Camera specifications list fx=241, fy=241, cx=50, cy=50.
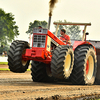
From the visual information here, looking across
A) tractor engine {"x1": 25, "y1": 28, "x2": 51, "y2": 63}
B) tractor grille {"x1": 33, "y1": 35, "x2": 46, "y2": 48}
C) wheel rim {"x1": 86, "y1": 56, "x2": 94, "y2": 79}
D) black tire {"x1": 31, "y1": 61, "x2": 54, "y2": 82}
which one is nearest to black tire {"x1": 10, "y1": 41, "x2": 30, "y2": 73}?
tractor engine {"x1": 25, "y1": 28, "x2": 51, "y2": 63}

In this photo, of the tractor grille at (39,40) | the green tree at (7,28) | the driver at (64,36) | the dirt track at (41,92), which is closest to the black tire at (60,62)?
the dirt track at (41,92)

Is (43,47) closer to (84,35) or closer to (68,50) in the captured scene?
(68,50)

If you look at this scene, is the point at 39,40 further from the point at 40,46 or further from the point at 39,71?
the point at 39,71

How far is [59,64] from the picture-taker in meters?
7.71

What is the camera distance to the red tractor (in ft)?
25.6

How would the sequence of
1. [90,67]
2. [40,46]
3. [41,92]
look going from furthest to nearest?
[90,67]
[40,46]
[41,92]

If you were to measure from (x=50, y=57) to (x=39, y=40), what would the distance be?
2.33ft

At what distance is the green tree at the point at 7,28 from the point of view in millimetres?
50263

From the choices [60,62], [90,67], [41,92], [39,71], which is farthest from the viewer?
[90,67]

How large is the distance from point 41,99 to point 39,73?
422 centimetres

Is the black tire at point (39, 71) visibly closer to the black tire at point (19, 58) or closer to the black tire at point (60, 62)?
the black tire at point (19, 58)

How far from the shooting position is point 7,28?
51344mm

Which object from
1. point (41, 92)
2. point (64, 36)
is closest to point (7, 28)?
Answer: point (64, 36)

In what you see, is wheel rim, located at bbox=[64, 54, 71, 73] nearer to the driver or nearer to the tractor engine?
the tractor engine
